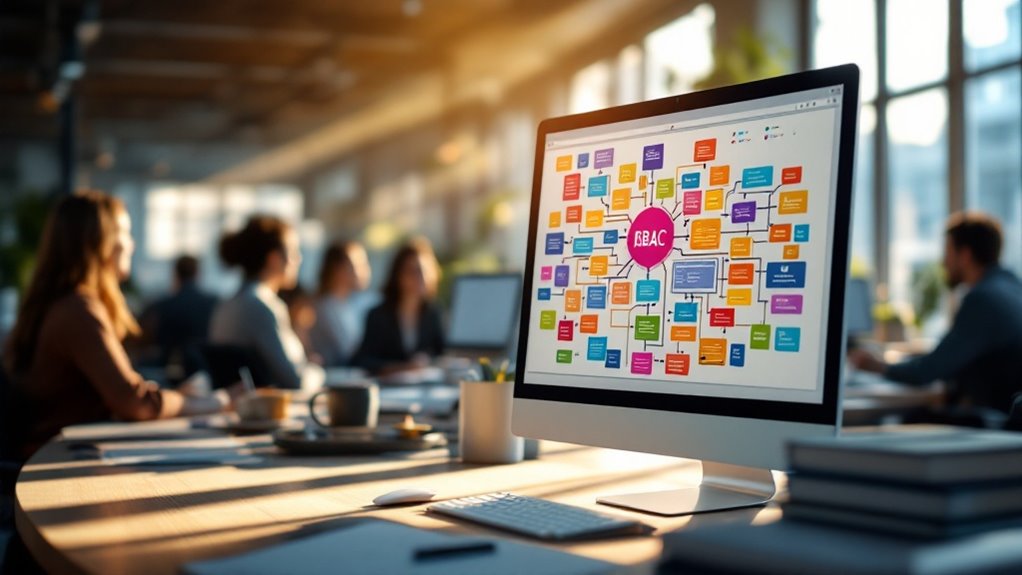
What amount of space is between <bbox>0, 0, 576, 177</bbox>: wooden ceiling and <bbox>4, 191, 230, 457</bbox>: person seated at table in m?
6.48

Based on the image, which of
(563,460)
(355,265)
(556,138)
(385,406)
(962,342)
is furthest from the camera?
(355,265)

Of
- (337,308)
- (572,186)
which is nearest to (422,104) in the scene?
(337,308)

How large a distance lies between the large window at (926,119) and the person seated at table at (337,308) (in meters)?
3.00

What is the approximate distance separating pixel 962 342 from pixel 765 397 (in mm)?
2847

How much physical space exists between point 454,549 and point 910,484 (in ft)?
1.36

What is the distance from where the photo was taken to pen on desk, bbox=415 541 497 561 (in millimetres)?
948

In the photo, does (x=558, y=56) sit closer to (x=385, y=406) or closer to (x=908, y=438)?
(x=385, y=406)

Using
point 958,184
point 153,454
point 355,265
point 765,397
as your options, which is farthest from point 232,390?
point 958,184

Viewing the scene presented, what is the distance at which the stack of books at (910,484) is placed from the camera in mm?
848

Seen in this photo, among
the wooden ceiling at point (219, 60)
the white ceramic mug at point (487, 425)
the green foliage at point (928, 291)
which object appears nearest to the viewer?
the white ceramic mug at point (487, 425)

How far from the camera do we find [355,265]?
244 inches

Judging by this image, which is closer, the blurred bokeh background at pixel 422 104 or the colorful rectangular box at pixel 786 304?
the colorful rectangular box at pixel 786 304

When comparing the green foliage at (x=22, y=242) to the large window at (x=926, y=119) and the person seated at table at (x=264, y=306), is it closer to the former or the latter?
the person seated at table at (x=264, y=306)

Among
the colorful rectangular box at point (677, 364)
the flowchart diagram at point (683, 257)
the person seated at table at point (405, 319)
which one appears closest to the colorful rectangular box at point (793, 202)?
the flowchart diagram at point (683, 257)
